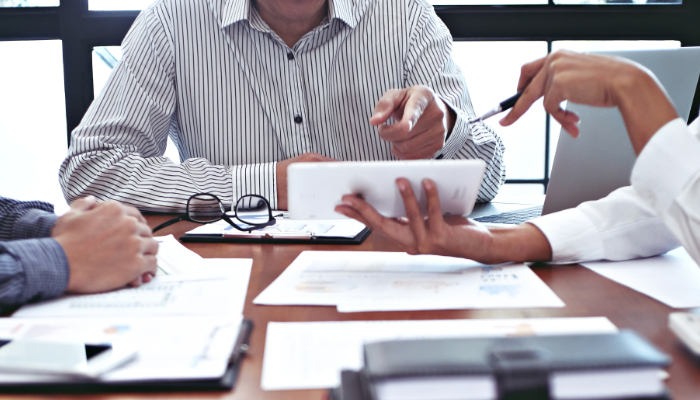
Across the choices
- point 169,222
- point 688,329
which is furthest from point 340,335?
point 169,222

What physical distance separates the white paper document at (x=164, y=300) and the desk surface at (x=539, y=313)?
3cm

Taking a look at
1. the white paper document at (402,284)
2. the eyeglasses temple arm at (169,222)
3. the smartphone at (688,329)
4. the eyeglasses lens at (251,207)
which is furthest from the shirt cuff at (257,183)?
the smartphone at (688,329)

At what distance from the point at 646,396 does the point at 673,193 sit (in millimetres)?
477

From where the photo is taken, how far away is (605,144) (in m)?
1.07

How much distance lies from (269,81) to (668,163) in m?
1.18

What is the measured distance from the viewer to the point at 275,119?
1.62m

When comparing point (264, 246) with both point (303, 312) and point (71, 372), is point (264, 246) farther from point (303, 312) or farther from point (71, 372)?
point (71, 372)

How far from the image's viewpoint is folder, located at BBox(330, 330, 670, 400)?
12.1 inches

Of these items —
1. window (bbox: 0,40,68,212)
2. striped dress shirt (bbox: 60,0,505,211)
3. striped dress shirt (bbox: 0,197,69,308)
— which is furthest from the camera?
window (bbox: 0,40,68,212)

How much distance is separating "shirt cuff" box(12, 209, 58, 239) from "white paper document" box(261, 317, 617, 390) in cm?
44

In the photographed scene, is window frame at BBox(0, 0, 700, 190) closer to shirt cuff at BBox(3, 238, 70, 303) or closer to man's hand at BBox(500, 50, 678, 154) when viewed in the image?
man's hand at BBox(500, 50, 678, 154)

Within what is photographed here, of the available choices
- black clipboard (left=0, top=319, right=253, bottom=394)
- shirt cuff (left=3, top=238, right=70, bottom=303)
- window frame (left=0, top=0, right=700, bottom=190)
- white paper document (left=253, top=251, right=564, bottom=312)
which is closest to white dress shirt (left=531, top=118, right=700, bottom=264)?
white paper document (left=253, top=251, right=564, bottom=312)

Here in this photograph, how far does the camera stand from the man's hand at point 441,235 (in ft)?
2.52

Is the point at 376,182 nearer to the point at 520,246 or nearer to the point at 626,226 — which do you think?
the point at 520,246
